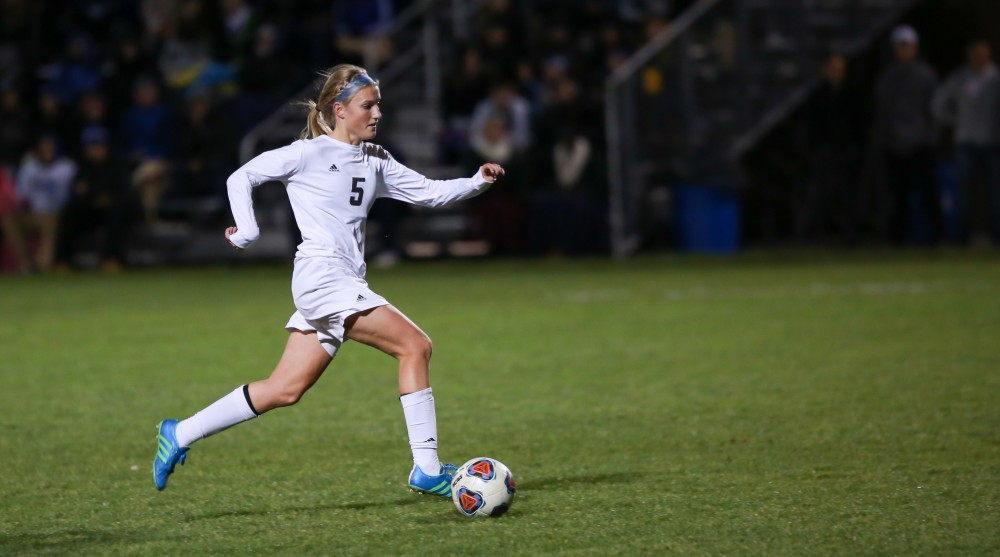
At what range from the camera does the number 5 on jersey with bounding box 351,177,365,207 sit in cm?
611

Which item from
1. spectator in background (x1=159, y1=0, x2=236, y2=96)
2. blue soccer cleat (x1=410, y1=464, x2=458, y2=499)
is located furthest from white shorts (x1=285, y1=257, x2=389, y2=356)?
spectator in background (x1=159, y1=0, x2=236, y2=96)

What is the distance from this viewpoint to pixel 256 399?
611 centimetres

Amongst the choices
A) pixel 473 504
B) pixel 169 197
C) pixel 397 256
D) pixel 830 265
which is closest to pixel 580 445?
pixel 473 504

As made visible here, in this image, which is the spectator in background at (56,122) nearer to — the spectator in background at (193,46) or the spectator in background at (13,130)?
the spectator in background at (13,130)

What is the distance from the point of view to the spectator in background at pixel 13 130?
2036cm

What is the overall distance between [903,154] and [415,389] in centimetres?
1431

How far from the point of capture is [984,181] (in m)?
19.9

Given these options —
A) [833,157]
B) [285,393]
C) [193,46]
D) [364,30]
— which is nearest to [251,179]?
[285,393]

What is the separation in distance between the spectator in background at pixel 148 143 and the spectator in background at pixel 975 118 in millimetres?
10173

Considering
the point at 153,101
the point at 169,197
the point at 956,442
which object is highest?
the point at 153,101

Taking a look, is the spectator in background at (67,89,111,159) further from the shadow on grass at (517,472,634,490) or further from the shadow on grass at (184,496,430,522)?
the shadow on grass at (184,496,430,522)

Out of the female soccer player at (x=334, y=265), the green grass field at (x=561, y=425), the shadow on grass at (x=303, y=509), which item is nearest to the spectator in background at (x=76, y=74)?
the green grass field at (x=561, y=425)

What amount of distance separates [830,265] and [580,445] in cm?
1060

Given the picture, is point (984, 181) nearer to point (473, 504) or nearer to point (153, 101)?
point (153, 101)
